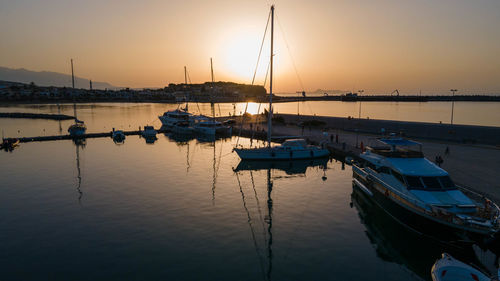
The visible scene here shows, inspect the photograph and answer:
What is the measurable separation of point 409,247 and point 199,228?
13.3 meters

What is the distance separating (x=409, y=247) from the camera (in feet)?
55.3

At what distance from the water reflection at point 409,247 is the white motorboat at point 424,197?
3.31ft

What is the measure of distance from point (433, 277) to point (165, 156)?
119 feet

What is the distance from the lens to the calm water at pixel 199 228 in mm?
14569

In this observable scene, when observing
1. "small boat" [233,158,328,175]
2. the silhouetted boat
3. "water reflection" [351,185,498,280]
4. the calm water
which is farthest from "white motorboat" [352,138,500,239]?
the silhouetted boat

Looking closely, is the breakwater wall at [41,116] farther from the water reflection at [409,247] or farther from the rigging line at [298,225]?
the water reflection at [409,247]

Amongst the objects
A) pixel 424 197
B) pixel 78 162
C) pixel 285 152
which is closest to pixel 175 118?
pixel 78 162

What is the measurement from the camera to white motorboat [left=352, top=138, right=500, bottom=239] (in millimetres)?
14398

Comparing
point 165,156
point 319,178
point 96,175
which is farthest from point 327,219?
point 165,156

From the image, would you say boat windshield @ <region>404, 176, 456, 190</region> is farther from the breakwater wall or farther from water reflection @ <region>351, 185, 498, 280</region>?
the breakwater wall

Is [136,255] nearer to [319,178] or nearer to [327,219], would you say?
[327,219]

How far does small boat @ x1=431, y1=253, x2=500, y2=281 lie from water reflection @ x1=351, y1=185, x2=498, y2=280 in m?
1.42

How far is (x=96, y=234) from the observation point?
59.6ft

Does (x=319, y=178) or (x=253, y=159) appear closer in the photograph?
(x=319, y=178)
